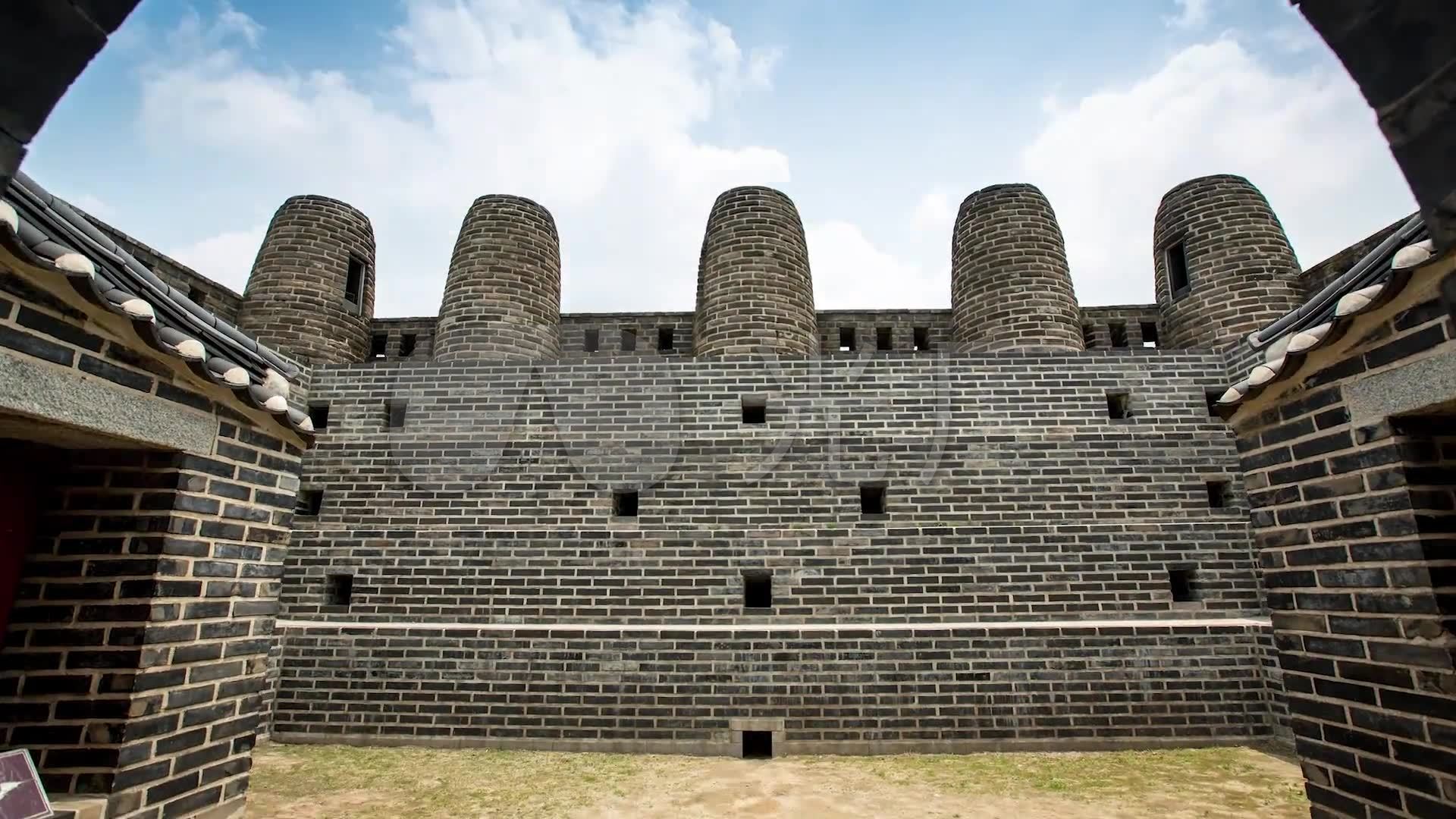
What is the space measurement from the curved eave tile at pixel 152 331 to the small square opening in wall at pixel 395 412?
5.15 meters

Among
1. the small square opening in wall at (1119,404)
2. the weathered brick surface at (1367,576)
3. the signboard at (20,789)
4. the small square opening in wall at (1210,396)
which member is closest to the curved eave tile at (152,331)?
the signboard at (20,789)

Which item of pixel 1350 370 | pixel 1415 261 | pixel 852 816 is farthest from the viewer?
pixel 852 816

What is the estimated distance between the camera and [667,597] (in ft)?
26.1

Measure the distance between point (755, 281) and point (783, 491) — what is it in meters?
3.35

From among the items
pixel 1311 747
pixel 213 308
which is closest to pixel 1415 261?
pixel 1311 747

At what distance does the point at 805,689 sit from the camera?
7.45 m

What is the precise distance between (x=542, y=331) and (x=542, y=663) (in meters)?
4.83

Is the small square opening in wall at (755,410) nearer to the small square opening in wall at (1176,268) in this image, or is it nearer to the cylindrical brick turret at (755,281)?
the cylindrical brick turret at (755,281)

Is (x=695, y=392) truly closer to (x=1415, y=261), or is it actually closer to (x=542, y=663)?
(x=542, y=663)

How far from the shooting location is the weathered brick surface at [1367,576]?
2.70 m

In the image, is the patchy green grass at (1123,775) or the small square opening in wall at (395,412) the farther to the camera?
the small square opening in wall at (395,412)

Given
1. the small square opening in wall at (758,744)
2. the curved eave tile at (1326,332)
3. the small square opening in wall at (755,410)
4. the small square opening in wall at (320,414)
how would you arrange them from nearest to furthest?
the curved eave tile at (1326,332) < the small square opening in wall at (758,744) < the small square opening in wall at (755,410) < the small square opening in wall at (320,414)

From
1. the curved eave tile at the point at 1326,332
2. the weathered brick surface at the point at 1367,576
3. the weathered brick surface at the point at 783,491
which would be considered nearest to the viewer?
the curved eave tile at the point at 1326,332

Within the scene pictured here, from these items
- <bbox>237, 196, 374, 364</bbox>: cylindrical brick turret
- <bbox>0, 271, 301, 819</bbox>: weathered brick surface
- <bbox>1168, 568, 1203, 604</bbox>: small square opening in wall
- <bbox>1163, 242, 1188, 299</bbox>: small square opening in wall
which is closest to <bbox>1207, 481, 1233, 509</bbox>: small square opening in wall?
<bbox>1168, 568, 1203, 604</bbox>: small square opening in wall
